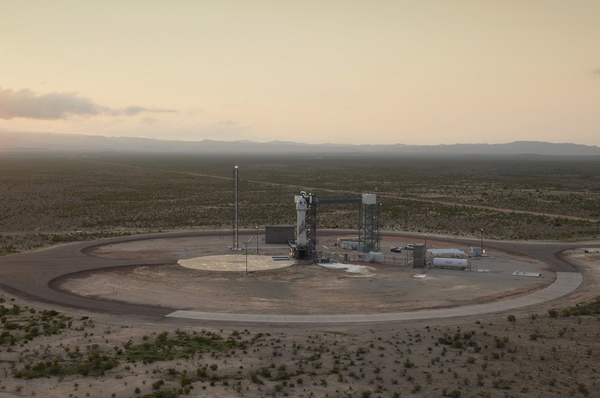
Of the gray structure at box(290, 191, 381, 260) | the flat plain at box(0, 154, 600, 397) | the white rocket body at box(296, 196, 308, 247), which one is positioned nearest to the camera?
the flat plain at box(0, 154, 600, 397)

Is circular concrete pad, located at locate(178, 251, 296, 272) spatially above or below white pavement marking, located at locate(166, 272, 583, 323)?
below

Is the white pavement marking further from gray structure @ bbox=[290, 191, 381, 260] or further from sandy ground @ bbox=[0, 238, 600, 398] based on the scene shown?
gray structure @ bbox=[290, 191, 381, 260]

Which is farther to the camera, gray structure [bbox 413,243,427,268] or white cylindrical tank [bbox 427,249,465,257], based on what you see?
white cylindrical tank [bbox 427,249,465,257]

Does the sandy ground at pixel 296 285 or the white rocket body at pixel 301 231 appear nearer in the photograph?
the sandy ground at pixel 296 285

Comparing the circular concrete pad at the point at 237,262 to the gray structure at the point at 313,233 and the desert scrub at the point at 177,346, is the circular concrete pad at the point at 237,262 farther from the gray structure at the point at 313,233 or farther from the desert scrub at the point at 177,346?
the desert scrub at the point at 177,346

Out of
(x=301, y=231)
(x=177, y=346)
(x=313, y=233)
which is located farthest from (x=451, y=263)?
(x=177, y=346)

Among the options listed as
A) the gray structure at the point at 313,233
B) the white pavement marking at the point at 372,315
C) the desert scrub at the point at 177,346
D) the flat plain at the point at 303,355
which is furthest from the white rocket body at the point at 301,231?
the desert scrub at the point at 177,346

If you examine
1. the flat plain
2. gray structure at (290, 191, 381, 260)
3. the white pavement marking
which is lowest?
the white pavement marking

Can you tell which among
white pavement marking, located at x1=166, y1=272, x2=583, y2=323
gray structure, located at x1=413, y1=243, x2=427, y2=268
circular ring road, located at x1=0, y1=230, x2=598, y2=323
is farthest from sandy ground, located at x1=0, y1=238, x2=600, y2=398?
gray structure, located at x1=413, y1=243, x2=427, y2=268
